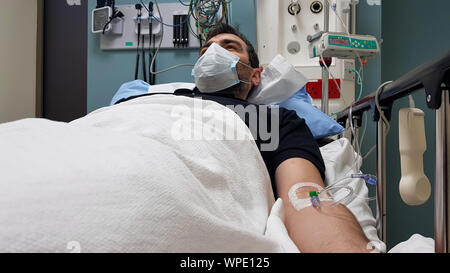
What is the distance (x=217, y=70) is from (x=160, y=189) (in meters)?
1.05

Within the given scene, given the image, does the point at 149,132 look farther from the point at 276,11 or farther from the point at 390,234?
the point at 390,234

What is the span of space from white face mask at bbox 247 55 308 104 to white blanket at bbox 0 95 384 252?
0.86m

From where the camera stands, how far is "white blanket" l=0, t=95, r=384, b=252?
0.39m

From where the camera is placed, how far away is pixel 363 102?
1023 millimetres

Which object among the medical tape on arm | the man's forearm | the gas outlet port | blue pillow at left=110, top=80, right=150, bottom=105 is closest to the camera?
the man's forearm

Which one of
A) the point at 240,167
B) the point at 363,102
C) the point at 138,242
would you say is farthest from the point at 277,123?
the point at 138,242

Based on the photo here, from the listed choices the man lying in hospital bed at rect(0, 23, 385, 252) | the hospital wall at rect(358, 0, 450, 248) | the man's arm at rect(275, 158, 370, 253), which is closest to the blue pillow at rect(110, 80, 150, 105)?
the man lying in hospital bed at rect(0, 23, 385, 252)

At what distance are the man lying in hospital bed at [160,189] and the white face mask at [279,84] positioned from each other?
58cm

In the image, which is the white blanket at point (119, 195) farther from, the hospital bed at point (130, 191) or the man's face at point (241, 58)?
the man's face at point (241, 58)

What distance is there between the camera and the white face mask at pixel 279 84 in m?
1.50

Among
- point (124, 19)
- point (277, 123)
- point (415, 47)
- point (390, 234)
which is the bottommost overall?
point (390, 234)

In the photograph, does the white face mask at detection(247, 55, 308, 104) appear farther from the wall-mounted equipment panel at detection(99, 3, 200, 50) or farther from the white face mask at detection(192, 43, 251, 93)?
the wall-mounted equipment panel at detection(99, 3, 200, 50)

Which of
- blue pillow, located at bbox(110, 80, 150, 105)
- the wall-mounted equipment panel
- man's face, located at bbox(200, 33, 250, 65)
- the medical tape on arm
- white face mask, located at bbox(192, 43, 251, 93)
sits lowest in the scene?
the medical tape on arm
